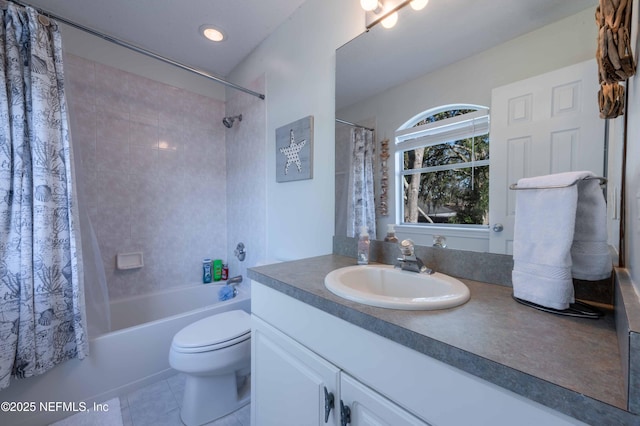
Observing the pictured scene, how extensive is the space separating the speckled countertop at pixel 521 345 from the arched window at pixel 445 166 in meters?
0.34

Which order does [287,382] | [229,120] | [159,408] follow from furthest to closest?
[229,120] → [159,408] → [287,382]

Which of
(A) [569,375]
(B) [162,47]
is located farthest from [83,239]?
(A) [569,375]

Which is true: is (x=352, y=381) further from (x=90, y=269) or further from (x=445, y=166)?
(x=90, y=269)

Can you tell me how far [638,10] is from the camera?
20.5 inches

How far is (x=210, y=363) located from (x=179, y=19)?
2.11 meters

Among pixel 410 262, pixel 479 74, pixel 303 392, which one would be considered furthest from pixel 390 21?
pixel 303 392

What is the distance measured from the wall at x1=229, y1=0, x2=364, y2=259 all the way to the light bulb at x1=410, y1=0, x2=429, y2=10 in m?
0.27

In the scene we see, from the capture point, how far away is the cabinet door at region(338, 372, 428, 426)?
58 cm

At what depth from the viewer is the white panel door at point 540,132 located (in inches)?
28.6

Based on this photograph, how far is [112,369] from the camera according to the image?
60.0 inches

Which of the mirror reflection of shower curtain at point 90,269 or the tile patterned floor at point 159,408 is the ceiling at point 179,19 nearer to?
the mirror reflection of shower curtain at point 90,269

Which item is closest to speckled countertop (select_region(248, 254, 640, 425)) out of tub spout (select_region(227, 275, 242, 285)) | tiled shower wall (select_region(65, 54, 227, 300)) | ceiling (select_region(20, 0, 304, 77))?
tub spout (select_region(227, 275, 242, 285))

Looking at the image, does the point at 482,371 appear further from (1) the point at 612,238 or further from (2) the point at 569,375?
(1) the point at 612,238

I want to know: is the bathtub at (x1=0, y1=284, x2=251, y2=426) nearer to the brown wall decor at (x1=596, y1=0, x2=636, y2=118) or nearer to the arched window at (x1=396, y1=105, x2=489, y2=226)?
the arched window at (x1=396, y1=105, x2=489, y2=226)
